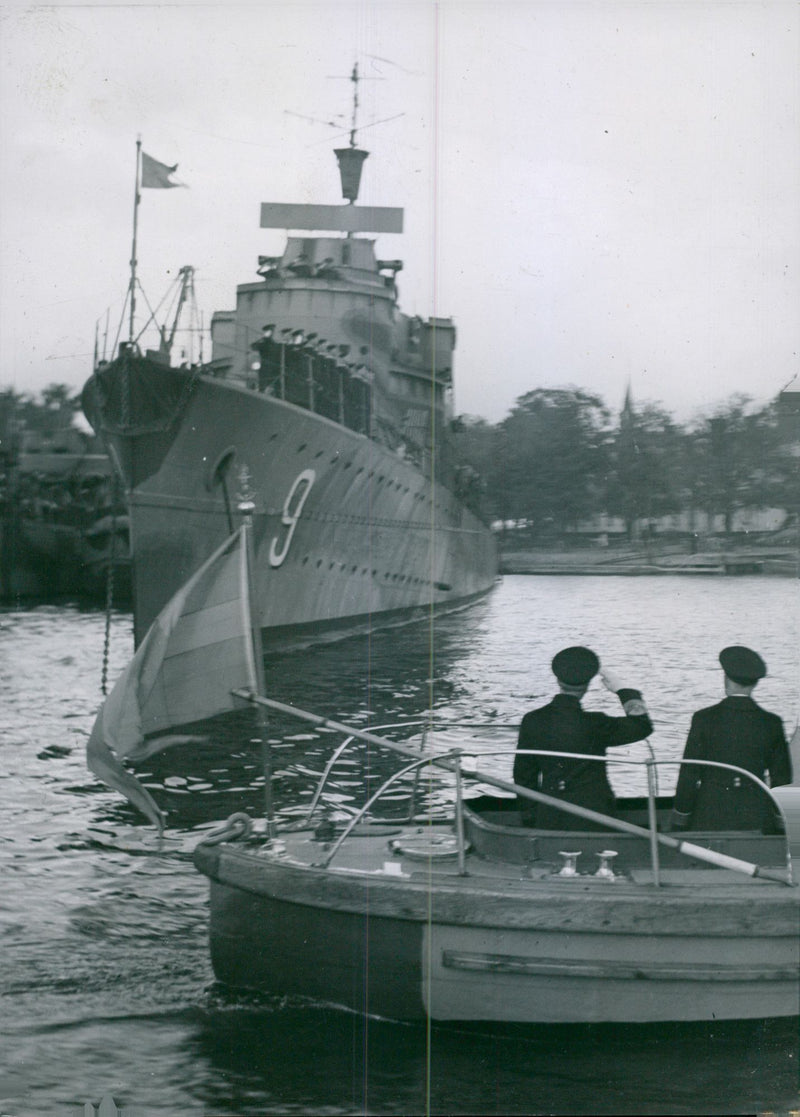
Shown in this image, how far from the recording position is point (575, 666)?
504 centimetres

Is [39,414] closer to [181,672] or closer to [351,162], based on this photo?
[351,162]

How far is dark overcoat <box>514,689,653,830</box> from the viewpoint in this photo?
511 cm

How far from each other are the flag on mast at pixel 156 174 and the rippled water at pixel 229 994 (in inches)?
244

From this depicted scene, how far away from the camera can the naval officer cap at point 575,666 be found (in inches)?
198

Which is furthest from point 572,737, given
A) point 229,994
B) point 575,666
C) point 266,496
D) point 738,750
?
point 266,496

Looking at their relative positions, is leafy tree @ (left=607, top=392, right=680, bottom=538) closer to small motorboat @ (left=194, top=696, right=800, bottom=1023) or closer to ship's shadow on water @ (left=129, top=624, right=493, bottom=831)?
ship's shadow on water @ (left=129, top=624, right=493, bottom=831)

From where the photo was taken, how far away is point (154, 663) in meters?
5.40

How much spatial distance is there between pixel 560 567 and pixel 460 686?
6.31 m

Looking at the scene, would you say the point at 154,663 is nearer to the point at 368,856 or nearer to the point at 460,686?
the point at 368,856

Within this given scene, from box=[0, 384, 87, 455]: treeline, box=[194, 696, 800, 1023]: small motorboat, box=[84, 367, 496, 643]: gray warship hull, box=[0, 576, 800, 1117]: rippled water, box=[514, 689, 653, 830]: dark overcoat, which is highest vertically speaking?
box=[0, 384, 87, 455]: treeline

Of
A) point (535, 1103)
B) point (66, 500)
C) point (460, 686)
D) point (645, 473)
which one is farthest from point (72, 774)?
point (66, 500)

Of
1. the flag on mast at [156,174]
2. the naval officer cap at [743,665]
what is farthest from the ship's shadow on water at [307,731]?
the flag on mast at [156,174]

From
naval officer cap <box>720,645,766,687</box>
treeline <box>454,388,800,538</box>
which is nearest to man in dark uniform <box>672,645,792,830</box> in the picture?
naval officer cap <box>720,645,766,687</box>

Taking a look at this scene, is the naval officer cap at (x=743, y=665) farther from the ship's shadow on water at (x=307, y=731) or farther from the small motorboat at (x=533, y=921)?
the ship's shadow on water at (x=307, y=731)
